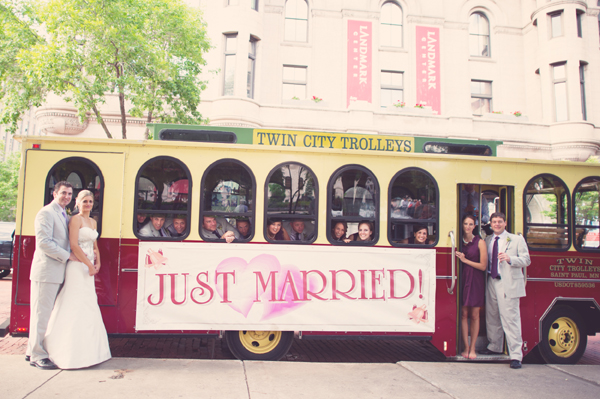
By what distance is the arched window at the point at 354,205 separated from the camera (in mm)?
5059

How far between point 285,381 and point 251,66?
14741mm

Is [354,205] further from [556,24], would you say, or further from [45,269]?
[556,24]

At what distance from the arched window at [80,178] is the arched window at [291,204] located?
Result: 209 cm

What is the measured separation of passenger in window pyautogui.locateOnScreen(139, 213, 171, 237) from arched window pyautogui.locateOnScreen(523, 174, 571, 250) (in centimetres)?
486

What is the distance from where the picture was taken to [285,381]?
4.19m

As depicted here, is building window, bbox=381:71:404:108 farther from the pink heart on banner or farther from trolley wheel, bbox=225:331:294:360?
trolley wheel, bbox=225:331:294:360

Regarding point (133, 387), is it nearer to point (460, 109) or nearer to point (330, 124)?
point (330, 124)

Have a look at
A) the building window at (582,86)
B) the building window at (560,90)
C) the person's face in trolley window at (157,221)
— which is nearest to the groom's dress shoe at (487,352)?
the person's face in trolley window at (157,221)

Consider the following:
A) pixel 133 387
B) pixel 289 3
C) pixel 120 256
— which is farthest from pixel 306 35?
pixel 133 387

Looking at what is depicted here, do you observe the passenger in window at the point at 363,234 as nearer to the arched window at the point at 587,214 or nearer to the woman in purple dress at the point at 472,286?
the woman in purple dress at the point at 472,286

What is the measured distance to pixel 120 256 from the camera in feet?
15.8

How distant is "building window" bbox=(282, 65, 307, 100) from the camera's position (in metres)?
17.4

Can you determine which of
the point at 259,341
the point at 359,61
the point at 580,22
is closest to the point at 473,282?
the point at 259,341

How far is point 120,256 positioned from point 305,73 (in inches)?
572
